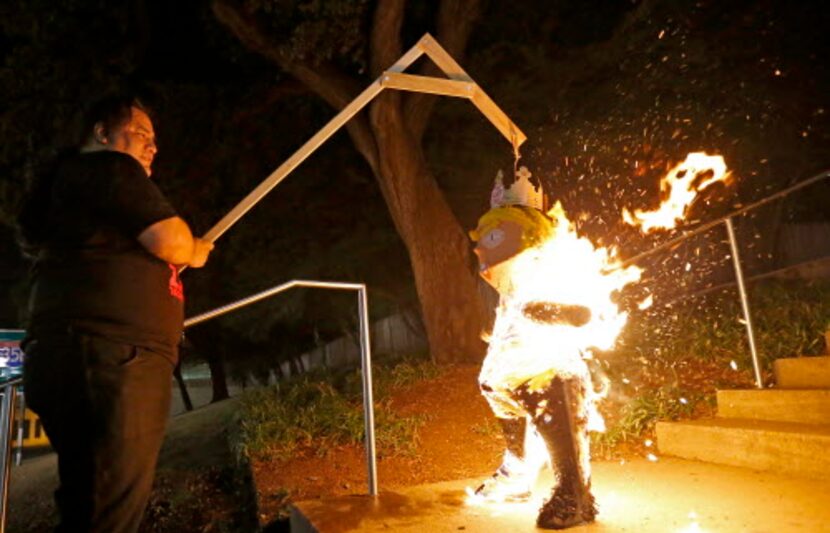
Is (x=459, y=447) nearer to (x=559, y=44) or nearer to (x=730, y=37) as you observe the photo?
(x=730, y=37)

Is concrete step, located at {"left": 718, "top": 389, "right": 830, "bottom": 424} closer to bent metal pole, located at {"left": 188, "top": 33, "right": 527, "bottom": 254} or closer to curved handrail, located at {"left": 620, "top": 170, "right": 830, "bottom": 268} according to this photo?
curved handrail, located at {"left": 620, "top": 170, "right": 830, "bottom": 268}

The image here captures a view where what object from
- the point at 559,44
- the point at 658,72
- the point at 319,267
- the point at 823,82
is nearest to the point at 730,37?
the point at 658,72

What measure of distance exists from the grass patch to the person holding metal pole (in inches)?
132

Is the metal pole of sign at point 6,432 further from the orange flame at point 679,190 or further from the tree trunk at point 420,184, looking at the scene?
the tree trunk at point 420,184

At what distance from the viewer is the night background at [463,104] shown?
7.58m

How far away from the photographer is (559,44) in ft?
31.6

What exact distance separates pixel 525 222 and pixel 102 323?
1834 millimetres

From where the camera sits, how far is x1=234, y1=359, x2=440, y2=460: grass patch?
5.38 meters

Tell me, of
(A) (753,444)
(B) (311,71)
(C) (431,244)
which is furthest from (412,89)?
(B) (311,71)

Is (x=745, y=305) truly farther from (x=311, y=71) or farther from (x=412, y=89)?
(x=311, y=71)

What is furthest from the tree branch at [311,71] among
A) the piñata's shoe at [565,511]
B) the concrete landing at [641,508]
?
the piñata's shoe at [565,511]

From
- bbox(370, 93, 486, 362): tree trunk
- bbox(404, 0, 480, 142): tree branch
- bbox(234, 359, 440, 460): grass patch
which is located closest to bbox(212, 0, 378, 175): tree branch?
bbox(370, 93, 486, 362): tree trunk

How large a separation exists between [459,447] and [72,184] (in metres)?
3.86

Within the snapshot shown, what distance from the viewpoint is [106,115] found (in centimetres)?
231
